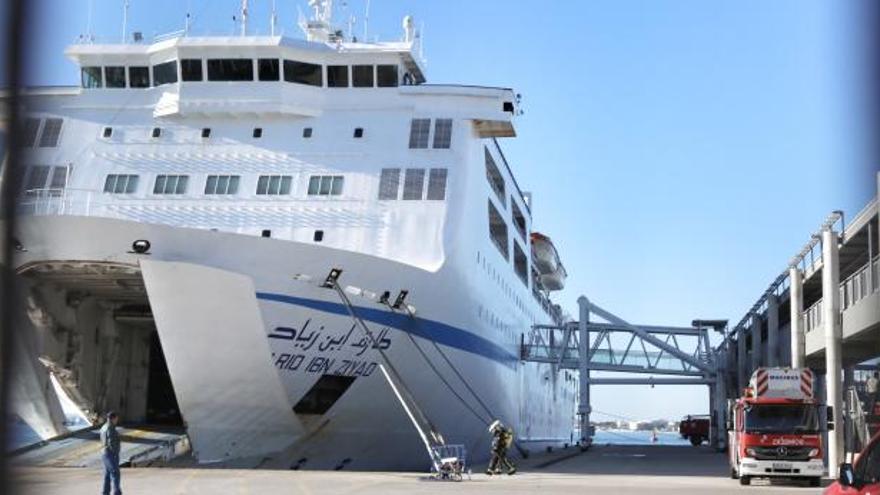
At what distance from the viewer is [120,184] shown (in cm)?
2397

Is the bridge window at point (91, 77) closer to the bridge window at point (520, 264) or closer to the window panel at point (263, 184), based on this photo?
the window panel at point (263, 184)

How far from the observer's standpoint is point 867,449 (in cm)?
777

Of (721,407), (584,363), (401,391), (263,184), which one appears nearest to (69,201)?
(263,184)

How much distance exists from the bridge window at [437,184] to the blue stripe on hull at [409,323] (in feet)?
9.66

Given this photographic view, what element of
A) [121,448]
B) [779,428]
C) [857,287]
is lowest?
[121,448]

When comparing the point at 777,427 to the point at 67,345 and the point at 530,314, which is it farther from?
the point at 530,314

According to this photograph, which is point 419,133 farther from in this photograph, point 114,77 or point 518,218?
point 518,218

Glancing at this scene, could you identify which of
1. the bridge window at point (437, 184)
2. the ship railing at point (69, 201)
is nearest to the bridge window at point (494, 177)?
the bridge window at point (437, 184)

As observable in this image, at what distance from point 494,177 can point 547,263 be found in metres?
19.7

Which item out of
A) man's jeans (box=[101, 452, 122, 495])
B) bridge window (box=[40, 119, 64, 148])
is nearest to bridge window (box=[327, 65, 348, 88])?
bridge window (box=[40, 119, 64, 148])

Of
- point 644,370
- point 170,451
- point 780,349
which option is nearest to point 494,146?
point 780,349

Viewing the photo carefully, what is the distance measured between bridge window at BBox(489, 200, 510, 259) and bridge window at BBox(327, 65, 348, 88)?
654 centimetres

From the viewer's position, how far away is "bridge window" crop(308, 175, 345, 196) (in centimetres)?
2345

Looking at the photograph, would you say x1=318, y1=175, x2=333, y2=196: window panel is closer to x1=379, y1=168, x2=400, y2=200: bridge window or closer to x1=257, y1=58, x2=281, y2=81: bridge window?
x1=379, y1=168, x2=400, y2=200: bridge window
